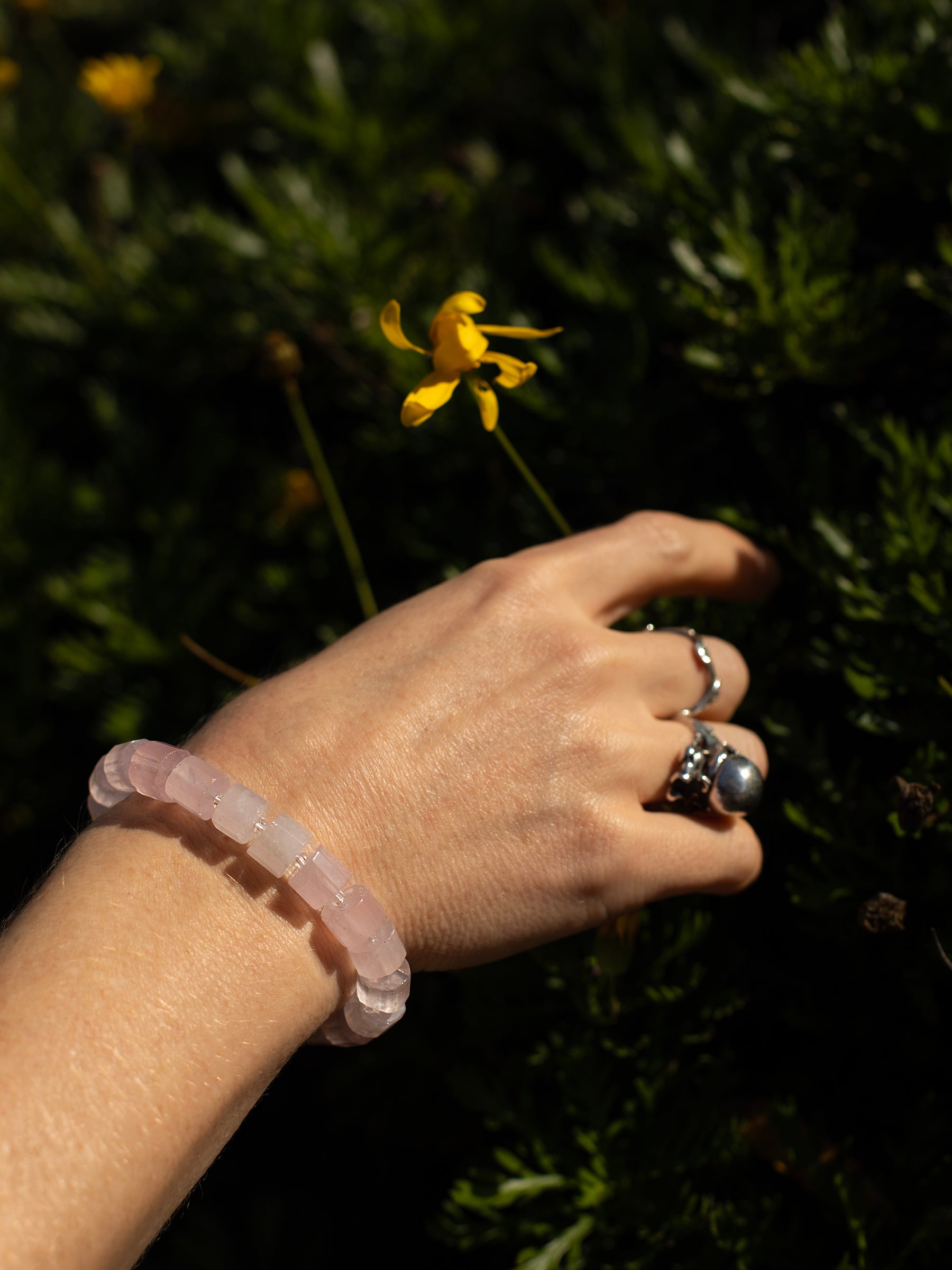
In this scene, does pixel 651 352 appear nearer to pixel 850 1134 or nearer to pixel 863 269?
pixel 863 269

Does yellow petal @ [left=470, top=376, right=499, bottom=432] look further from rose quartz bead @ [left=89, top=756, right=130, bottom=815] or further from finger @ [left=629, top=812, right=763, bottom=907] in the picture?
rose quartz bead @ [left=89, top=756, right=130, bottom=815]

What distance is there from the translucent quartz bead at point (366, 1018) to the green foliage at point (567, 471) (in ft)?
1.08

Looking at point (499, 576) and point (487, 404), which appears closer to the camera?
point (487, 404)

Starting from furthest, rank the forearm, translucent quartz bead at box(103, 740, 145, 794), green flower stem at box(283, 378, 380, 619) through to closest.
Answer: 1. green flower stem at box(283, 378, 380, 619)
2. translucent quartz bead at box(103, 740, 145, 794)
3. the forearm

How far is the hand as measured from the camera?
1062mm

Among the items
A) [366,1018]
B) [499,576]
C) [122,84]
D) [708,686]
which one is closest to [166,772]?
[366,1018]

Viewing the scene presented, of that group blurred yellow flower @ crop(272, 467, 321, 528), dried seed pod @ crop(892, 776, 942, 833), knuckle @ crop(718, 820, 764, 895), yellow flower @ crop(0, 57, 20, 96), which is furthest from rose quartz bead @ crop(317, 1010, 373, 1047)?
yellow flower @ crop(0, 57, 20, 96)

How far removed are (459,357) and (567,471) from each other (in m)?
0.55

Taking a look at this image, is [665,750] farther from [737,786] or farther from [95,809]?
[95,809]

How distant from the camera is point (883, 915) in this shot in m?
1.10

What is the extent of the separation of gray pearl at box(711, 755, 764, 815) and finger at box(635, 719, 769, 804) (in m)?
0.06

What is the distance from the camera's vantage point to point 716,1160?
122 cm

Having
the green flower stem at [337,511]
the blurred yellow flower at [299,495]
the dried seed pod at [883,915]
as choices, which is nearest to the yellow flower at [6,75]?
the green flower stem at [337,511]

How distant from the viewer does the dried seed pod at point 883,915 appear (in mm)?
1098
